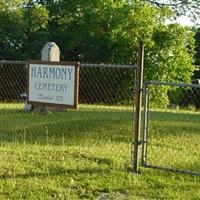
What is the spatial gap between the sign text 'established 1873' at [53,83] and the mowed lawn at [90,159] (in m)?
0.92

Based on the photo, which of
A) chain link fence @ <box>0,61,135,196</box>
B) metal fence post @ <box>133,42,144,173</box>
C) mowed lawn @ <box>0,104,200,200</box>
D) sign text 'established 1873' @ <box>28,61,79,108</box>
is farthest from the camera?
chain link fence @ <box>0,61,135,196</box>

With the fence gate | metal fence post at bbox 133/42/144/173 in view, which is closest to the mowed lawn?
the fence gate

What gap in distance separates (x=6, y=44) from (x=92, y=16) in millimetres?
5536

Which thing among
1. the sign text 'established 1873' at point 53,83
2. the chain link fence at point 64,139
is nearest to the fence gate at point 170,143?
the chain link fence at point 64,139

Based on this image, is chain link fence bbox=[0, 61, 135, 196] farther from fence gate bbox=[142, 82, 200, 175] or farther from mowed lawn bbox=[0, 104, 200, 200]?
Result: fence gate bbox=[142, 82, 200, 175]

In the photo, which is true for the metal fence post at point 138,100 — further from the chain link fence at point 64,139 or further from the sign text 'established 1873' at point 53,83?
Answer: the sign text 'established 1873' at point 53,83

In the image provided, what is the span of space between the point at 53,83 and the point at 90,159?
1.36 metres

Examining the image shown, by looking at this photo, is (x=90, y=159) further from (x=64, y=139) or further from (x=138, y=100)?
(x=64, y=139)

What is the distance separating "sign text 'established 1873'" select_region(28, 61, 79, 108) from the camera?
302 inches

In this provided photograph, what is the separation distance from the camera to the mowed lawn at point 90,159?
6.62 m

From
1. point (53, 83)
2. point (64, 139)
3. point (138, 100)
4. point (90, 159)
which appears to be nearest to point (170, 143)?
point (64, 139)

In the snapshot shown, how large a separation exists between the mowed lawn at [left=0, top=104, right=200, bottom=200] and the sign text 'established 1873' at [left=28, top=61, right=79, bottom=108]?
0.92 m

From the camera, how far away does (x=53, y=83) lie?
7922mm

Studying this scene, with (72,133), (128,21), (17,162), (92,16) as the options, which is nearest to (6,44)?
(92,16)
